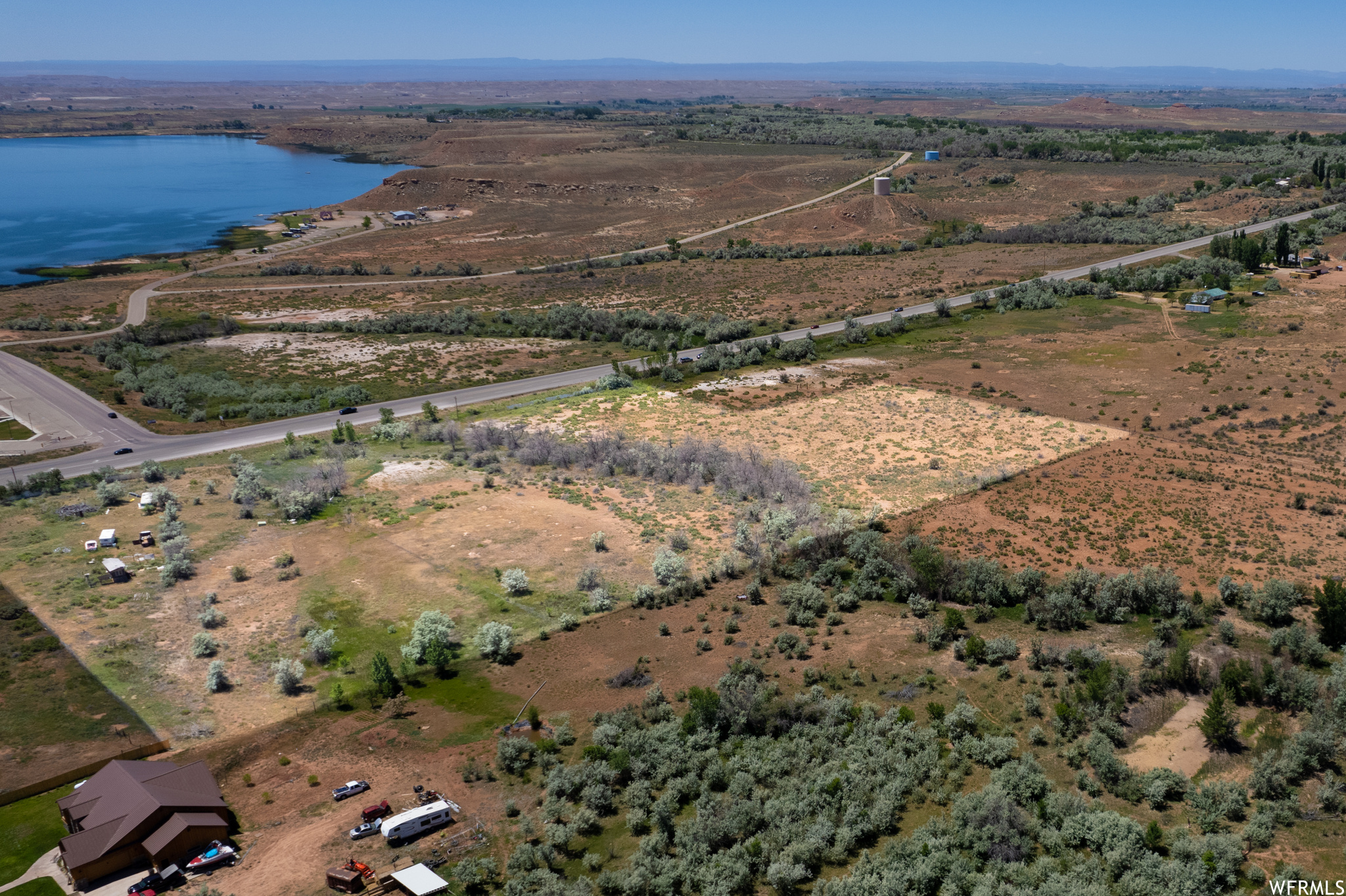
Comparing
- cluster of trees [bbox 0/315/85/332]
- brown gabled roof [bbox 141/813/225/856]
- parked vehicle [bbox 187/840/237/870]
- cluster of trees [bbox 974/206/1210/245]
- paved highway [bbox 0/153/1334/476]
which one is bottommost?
parked vehicle [bbox 187/840/237/870]

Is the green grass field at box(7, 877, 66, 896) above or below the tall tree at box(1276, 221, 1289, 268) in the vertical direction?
below

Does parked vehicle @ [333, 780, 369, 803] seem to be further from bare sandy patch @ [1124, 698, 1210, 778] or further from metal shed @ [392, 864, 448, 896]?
bare sandy patch @ [1124, 698, 1210, 778]

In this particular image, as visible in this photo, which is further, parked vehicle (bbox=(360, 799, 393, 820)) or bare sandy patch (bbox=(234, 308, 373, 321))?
bare sandy patch (bbox=(234, 308, 373, 321))

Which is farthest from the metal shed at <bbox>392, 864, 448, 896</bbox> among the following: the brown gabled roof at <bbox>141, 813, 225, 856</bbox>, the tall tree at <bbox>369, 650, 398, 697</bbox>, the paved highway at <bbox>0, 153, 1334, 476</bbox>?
the paved highway at <bbox>0, 153, 1334, 476</bbox>

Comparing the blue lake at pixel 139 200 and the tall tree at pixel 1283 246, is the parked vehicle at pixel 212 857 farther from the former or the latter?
the blue lake at pixel 139 200

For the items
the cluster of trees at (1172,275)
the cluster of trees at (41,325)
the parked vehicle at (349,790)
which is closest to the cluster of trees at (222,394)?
the cluster of trees at (41,325)

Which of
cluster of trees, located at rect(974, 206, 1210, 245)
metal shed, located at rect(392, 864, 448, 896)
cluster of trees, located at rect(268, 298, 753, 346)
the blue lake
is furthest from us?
the blue lake
